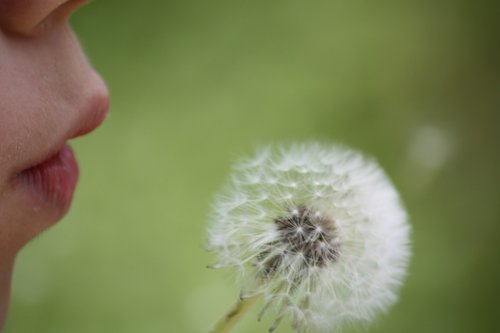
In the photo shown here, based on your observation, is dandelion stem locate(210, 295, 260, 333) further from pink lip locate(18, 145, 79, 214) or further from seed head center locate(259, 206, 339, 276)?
pink lip locate(18, 145, 79, 214)

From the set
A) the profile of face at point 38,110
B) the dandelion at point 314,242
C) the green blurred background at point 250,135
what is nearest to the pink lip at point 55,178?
the profile of face at point 38,110

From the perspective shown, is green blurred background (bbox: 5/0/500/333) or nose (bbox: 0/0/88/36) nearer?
nose (bbox: 0/0/88/36)

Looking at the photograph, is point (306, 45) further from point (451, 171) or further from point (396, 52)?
point (451, 171)

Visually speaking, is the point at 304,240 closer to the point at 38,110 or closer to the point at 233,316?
the point at 233,316

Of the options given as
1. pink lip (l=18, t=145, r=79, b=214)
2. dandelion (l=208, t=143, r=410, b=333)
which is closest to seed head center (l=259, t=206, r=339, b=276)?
dandelion (l=208, t=143, r=410, b=333)

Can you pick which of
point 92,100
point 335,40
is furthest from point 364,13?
point 92,100

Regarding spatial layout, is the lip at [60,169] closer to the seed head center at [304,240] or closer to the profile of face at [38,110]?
the profile of face at [38,110]

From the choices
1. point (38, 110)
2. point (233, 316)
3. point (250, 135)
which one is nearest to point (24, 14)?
point (38, 110)

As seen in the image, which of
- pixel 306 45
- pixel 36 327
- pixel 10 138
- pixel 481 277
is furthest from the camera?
pixel 306 45
